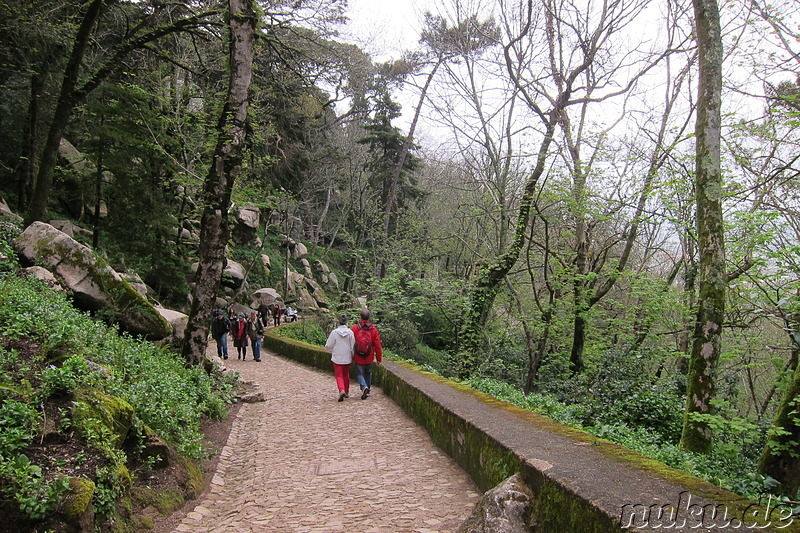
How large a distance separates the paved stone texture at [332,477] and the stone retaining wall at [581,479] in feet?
1.50

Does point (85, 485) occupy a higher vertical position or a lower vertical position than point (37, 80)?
lower

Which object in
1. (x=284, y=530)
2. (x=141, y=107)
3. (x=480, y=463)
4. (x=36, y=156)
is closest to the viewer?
(x=284, y=530)

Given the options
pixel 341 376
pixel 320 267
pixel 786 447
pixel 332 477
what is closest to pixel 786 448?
pixel 786 447

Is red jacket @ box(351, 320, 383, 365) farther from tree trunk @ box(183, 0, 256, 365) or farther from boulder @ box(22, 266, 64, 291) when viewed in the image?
boulder @ box(22, 266, 64, 291)

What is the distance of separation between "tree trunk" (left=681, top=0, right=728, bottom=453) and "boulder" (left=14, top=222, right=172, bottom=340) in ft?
29.6

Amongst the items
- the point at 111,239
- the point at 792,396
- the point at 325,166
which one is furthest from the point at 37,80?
the point at 792,396

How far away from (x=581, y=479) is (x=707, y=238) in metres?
4.61

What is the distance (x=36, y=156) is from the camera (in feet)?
59.7

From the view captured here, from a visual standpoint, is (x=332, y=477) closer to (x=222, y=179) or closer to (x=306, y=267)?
(x=222, y=179)

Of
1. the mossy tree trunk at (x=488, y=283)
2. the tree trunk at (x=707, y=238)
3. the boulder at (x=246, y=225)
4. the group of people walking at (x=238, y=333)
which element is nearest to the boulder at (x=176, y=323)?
the group of people walking at (x=238, y=333)

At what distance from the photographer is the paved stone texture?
420cm

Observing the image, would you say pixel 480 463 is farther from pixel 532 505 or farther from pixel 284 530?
pixel 284 530

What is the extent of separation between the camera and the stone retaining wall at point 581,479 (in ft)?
8.28

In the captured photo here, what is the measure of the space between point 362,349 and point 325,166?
86.5ft
